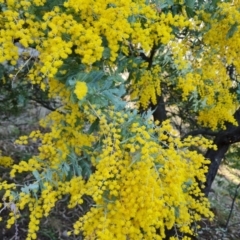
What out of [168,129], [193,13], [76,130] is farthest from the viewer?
[193,13]

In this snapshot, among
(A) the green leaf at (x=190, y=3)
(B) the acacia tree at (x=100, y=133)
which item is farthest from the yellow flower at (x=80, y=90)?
(A) the green leaf at (x=190, y=3)

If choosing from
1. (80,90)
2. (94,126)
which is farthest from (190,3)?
(80,90)

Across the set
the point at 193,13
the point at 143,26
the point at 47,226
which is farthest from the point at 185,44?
the point at 47,226

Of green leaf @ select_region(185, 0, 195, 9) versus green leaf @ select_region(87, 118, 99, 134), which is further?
green leaf @ select_region(185, 0, 195, 9)

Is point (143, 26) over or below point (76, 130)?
over

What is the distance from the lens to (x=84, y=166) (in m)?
2.46

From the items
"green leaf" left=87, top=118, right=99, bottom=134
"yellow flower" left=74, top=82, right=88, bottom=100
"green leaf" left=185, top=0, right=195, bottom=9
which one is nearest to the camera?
"yellow flower" left=74, top=82, right=88, bottom=100

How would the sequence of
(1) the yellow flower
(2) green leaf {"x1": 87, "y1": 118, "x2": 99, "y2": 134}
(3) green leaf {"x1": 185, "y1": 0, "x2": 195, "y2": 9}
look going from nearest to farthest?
1. (1) the yellow flower
2. (2) green leaf {"x1": 87, "y1": 118, "x2": 99, "y2": 134}
3. (3) green leaf {"x1": 185, "y1": 0, "x2": 195, "y2": 9}

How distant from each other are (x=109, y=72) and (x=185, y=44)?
3.73ft

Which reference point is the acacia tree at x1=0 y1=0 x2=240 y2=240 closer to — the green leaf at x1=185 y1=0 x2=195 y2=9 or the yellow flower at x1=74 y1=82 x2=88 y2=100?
the yellow flower at x1=74 y1=82 x2=88 y2=100

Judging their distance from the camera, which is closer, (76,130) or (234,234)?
(76,130)

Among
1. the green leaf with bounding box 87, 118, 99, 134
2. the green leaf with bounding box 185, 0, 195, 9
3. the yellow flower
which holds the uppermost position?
the green leaf with bounding box 185, 0, 195, 9

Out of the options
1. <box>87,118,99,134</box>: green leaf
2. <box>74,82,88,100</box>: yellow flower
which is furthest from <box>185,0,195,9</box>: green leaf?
<box>74,82,88,100</box>: yellow flower

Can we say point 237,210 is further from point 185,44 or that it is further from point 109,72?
point 109,72
